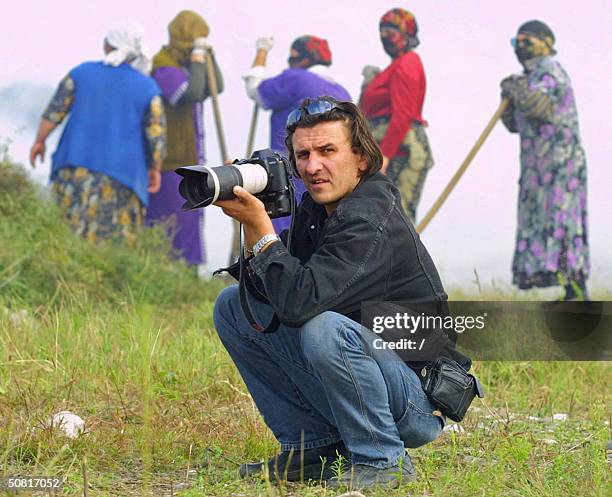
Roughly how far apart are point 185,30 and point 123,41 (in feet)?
2.36

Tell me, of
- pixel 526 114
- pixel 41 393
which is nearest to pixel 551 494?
pixel 41 393

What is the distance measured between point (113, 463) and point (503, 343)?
272 cm

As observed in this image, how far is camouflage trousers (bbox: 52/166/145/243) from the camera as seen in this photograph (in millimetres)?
9156

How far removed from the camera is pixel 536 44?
9102 mm

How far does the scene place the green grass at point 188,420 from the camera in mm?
3197

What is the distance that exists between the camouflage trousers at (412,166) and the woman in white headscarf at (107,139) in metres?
1.92

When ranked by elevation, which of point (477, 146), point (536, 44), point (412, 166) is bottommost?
point (412, 166)

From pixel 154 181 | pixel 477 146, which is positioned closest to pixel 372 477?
pixel 477 146

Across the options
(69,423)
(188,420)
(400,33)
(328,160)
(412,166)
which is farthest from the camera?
(400,33)

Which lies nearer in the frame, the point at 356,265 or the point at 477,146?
the point at 356,265

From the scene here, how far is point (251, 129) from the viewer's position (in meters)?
9.80

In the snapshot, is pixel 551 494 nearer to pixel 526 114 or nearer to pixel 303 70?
pixel 526 114

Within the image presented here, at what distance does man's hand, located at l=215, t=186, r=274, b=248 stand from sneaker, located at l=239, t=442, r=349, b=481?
2.20 feet

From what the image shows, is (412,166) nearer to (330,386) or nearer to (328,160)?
(328,160)
